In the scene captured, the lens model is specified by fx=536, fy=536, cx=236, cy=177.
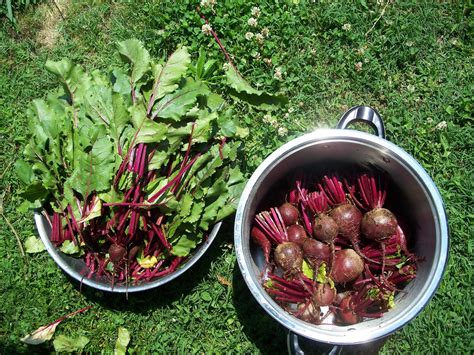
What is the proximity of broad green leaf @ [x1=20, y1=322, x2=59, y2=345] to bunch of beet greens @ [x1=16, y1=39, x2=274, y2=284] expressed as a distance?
0.58 metres

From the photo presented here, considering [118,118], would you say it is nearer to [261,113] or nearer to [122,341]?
[261,113]

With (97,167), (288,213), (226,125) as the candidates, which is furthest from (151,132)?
(288,213)

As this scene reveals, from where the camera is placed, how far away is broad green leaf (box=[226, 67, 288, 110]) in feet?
9.61

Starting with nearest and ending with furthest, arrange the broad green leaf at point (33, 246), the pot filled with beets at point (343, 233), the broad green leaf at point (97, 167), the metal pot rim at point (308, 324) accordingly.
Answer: the metal pot rim at point (308, 324), the pot filled with beets at point (343, 233), the broad green leaf at point (97, 167), the broad green leaf at point (33, 246)

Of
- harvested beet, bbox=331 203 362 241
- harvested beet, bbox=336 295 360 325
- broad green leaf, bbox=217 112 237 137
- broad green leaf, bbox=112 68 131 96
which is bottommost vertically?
Result: harvested beet, bbox=336 295 360 325

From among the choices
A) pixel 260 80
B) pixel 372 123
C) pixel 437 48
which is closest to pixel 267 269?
pixel 372 123

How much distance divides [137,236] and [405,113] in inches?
67.1

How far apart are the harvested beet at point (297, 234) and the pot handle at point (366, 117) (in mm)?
544

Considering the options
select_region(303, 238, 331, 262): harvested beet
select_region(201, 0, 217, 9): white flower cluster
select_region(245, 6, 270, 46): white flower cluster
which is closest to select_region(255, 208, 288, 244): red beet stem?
select_region(303, 238, 331, 262): harvested beet

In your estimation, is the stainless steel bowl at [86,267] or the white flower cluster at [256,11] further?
the white flower cluster at [256,11]

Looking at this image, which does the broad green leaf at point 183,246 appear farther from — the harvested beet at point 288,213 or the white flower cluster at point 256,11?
the white flower cluster at point 256,11

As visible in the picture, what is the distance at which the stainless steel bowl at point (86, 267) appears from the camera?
8.70 feet

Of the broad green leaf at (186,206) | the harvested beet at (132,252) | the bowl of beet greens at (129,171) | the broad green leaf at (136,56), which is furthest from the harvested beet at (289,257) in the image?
the broad green leaf at (136,56)

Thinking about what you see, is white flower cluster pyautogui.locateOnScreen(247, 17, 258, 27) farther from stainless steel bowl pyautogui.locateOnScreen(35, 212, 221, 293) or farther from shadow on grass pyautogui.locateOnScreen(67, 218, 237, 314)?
stainless steel bowl pyautogui.locateOnScreen(35, 212, 221, 293)
